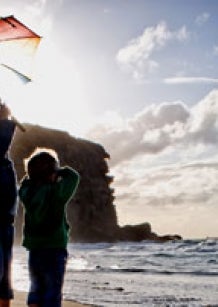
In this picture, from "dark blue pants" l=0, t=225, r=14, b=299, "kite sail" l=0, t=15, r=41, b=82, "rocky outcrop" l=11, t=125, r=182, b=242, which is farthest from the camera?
"rocky outcrop" l=11, t=125, r=182, b=242

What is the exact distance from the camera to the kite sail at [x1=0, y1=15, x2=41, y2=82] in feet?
12.2

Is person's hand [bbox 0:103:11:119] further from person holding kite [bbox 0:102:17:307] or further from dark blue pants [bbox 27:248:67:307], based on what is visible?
dark blue pants [bbox 27:248:67:307]

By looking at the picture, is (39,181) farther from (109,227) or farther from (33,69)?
(109,227)

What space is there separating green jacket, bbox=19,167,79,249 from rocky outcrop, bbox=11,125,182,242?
85175mm

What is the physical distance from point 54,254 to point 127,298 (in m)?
5.78

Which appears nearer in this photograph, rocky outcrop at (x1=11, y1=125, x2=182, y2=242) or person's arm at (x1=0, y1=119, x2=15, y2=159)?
person's arm at (x1=0, y1=119, x2=15, y2=159)

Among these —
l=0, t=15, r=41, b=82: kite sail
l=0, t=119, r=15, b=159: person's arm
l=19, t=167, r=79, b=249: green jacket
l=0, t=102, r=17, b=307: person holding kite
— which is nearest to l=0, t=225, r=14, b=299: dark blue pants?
l=0, t=102, r=17, b=307: person holding kite

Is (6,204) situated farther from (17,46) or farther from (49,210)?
(17,46)

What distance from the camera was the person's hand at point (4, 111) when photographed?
3.68 m

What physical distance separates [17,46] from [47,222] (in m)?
1.17

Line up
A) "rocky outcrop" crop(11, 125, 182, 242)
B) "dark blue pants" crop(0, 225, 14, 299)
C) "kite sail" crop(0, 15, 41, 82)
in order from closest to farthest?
"dark blue pants" crop(0, 225, 14, 299)
"kite sail" crop(0, 15, 41, 82)
"rocky outcrop" crop(11, 125, 182, 242)

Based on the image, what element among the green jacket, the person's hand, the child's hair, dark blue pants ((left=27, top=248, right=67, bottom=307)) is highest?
the person's hand

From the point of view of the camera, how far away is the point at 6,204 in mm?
3631

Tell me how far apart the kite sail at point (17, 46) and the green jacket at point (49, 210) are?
2.39 feet
